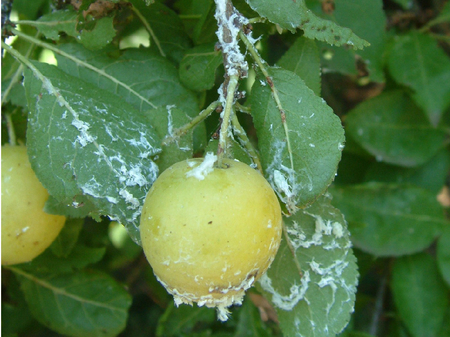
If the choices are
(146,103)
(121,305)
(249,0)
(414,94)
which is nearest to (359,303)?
(414,94)

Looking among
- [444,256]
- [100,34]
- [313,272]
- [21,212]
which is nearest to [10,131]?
[21,212]

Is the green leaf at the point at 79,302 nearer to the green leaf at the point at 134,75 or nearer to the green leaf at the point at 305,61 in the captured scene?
the green leaf at the point at 134,75

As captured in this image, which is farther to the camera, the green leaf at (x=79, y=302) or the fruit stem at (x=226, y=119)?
the green leaf at (x=79, y=302)

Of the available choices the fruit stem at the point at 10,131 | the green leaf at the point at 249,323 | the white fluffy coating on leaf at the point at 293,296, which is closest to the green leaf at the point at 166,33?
the fruit stem at the point at 10,131

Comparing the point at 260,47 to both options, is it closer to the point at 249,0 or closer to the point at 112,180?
the point at 249,0

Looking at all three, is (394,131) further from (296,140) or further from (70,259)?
(70,259)

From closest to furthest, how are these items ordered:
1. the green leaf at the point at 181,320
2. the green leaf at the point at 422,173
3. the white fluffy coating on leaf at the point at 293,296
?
1. the white fluffy coating on leaf at the point at 293,296
2. the green leaf at the point at 181,320
3. the green leaf at the point at 422,173

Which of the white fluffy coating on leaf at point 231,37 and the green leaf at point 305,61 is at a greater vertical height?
the white fluffy coating on leaf at point 231,37
